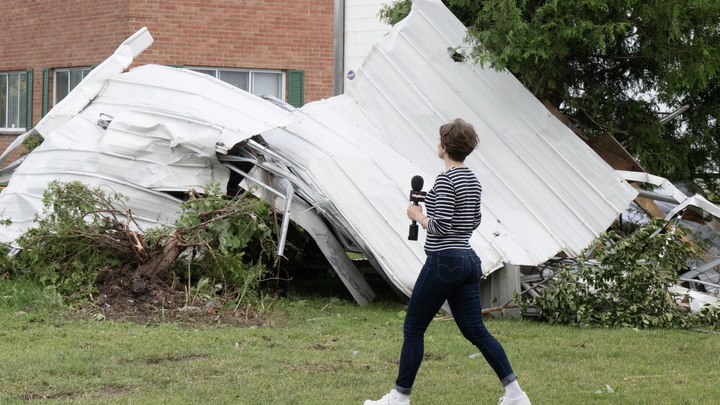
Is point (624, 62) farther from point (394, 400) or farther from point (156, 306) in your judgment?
point (394, 400)

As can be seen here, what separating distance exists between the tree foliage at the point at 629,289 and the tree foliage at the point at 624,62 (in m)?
2.16

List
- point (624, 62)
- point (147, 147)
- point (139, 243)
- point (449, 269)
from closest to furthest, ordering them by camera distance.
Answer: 1. point (449, 269)
2. point (139, 243)
3. point (147, 147)
4. point (624, 62)

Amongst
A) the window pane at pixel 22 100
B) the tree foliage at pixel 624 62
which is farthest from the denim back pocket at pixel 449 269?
the window pane at pixel 22 100

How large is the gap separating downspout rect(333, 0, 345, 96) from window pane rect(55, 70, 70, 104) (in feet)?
19.5

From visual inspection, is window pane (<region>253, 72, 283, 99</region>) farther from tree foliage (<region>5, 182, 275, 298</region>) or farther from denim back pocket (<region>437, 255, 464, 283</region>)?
denim back pocket (<region>437, 255, 464, 283</region>)

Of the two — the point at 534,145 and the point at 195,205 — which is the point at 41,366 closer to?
the point at 195,205

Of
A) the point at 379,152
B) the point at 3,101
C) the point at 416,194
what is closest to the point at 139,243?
the point at 379,152

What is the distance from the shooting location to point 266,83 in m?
20.8

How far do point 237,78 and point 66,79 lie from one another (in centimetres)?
393

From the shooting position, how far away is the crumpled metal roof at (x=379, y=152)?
10.0 meters

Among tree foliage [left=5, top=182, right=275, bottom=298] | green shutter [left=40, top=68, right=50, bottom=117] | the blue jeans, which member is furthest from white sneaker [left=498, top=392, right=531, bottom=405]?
green shutter [left=40, top=68, right=50, bottom=117]

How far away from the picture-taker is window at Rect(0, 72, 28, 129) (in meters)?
22.7

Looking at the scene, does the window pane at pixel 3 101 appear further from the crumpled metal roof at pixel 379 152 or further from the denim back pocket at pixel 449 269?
the denim back pocket at pixel 449 269

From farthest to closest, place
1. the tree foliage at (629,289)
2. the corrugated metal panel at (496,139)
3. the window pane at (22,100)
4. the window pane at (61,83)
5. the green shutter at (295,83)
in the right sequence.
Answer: the window pane at (22,100) → the window pane at (61,83) → the green shutter at (295,83) → the corrugated metal panel at (496,139) → the tree foliage at (629,289)
